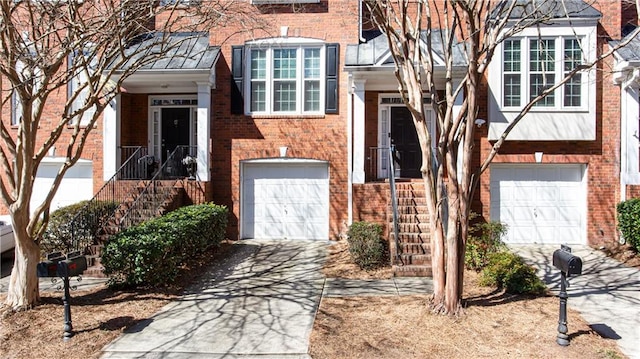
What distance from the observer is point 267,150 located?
1235 centimetres

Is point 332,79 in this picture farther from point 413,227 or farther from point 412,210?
point 413,227

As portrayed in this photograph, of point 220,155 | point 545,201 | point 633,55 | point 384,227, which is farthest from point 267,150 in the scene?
point 633,55

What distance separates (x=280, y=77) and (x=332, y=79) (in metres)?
1.51

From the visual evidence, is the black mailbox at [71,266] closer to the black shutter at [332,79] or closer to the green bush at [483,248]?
the green bush at [483,248]

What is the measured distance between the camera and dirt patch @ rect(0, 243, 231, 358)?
5.43 metres

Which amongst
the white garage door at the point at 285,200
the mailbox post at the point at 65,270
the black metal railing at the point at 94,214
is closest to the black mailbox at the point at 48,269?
the mailbox post at the point at 65,270

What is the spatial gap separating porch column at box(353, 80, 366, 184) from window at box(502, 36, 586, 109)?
382 centimetres

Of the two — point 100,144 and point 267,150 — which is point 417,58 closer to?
point 267,150

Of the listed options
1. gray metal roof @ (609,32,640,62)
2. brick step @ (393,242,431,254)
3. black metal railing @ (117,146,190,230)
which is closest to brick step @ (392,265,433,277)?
brick step @ (393,242,431,254)

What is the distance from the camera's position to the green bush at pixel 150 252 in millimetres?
7391

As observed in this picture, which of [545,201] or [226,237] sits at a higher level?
[545,201]

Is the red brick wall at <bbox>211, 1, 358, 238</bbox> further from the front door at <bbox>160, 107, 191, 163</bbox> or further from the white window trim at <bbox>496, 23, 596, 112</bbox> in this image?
the white window trim at <bbox>496, 23, 596, 112</bbox>

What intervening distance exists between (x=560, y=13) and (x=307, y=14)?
6714 mm

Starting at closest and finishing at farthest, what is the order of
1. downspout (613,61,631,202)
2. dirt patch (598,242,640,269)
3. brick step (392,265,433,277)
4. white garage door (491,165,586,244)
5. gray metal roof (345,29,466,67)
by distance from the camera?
1. brick step (392,265,433,277)
2. dirt patch (598,242,640,269)
3. gray metal roof (345,29,466,67)
4. downspout (613,61,631,202)
5. white garage door (491,165,586,244)
